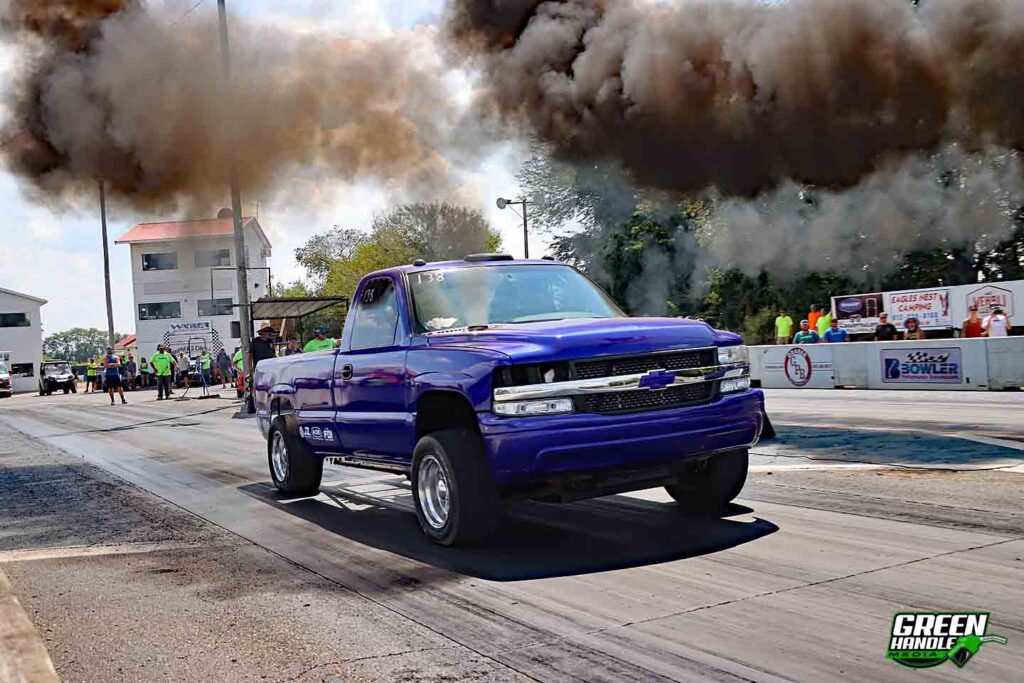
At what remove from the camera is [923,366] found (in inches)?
832

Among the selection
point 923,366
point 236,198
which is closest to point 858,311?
point 923,366

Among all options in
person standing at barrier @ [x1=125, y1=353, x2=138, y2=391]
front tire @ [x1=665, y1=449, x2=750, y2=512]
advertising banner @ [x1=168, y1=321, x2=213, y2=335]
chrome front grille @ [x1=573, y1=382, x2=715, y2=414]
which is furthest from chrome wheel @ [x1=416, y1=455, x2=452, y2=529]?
advertising banner @ [x1=168, y1=321, x2=213, y2=335]

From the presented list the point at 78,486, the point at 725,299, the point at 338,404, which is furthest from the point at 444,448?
the point at 725,299

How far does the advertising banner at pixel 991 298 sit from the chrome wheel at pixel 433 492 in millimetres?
27780

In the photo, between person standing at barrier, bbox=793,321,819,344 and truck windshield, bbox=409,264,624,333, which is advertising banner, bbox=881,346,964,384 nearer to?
person standing at barrier, bbox=793,321,819,344

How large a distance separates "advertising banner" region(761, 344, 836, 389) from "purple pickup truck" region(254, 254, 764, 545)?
1693 cm

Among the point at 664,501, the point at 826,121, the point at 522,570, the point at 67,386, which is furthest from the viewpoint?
the point at 67,386

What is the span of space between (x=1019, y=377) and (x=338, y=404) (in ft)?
51.3

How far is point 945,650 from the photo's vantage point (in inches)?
166

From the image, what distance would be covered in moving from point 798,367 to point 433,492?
1923cm

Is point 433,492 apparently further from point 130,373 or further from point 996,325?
point 130,373

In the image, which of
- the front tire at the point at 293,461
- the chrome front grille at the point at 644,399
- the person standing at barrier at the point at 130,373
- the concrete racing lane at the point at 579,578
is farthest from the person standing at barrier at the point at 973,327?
the person standing at barrier at the point at 130,373

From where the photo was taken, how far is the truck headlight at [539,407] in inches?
239

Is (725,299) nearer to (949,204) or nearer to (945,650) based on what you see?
(949,204)
